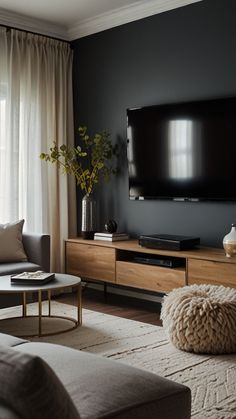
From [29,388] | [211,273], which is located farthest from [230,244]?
[29,388]

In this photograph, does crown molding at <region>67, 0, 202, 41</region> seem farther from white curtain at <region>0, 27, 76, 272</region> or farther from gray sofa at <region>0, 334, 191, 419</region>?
gray sofa at <region>0, 334, 191, 419</region>

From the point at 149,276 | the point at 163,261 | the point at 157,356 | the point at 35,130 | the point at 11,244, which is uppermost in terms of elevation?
the point at 35,130

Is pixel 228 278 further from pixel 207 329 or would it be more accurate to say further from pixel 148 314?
pixel 148 314

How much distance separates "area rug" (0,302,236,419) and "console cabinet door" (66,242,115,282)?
0.44m

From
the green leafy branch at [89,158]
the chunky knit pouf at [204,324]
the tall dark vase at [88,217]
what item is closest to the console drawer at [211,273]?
the chunky knit pouf at [204,324]

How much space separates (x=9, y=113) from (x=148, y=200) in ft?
5.03

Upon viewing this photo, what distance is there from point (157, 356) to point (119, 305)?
1.55 meters

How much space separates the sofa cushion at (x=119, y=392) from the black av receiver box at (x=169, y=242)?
7.99 feet

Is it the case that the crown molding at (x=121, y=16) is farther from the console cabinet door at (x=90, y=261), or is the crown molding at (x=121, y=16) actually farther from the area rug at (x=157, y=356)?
the area rug at (x=157, y=356)

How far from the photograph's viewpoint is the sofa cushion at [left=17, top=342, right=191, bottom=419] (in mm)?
1614

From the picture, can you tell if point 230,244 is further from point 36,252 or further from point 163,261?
point 36,252

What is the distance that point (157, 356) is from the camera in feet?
11.3

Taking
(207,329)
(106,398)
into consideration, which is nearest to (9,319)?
(207,329)

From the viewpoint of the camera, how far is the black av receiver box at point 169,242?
14.4ft
